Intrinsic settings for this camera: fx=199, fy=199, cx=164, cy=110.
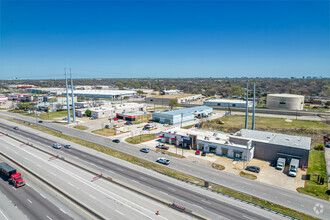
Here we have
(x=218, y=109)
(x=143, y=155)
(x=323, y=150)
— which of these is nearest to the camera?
(x=143, y=155)

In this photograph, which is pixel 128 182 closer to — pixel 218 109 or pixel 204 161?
pixel 204 161

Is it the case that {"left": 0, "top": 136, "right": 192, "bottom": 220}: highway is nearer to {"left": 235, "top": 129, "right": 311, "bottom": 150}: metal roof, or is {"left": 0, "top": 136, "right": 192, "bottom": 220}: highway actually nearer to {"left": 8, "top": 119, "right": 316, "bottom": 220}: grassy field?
{"left": 8, "top": 119, "right": 316, "bottom": 220}: grassy field

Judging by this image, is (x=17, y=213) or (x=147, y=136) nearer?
(x=17, y=213)

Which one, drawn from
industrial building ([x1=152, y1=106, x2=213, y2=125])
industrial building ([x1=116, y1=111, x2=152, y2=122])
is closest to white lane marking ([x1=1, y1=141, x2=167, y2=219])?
industrial building ([x1=116, y1=111, x2=152, y2=122])

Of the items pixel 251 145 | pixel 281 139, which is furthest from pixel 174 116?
pixel 281 139

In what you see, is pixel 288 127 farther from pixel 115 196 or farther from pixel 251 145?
pixel 115 196

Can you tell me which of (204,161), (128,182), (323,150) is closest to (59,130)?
(128,182)

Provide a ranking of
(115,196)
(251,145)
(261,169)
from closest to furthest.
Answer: (115,196)
(261,169)
(251,145)

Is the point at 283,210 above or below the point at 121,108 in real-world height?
below
